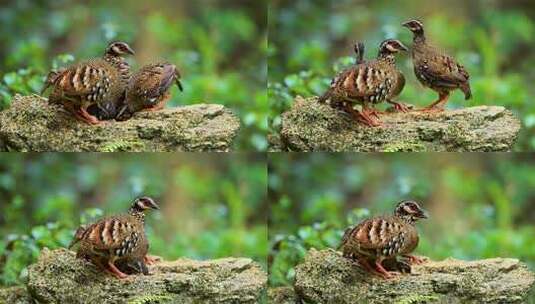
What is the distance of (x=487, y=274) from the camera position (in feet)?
20.7

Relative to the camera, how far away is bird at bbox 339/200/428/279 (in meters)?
6.05

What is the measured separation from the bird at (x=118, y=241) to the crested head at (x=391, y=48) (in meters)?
1.63

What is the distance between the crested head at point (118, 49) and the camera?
6.37 meters

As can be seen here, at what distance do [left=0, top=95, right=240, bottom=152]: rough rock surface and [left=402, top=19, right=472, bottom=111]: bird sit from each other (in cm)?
121

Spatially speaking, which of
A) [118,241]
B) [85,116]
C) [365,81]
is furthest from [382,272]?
[85,116]

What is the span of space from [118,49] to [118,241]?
1.16 metres

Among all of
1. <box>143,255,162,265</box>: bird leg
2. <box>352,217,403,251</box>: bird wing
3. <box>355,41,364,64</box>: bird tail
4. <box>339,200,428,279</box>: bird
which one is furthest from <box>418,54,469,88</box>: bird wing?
<box>143,255,162,265</box>: bird leg

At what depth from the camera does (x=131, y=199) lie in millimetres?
6930

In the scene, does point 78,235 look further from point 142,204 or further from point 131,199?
point 131,199

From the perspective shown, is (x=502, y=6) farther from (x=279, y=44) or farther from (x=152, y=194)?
(x=152, y=194)

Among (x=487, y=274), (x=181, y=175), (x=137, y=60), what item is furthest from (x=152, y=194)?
(x=487, y=274)

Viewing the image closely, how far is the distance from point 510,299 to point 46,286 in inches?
106

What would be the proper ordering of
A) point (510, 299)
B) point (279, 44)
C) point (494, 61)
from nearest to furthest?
point (510, 299)
point (279, 44)
point (494, 61)

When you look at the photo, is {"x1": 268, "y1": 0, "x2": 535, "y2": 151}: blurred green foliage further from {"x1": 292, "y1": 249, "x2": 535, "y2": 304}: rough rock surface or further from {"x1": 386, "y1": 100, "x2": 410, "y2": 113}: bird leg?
{"x1": 292, "y1": 249, "x2": 535, "y2": 304}: rough rock surface
